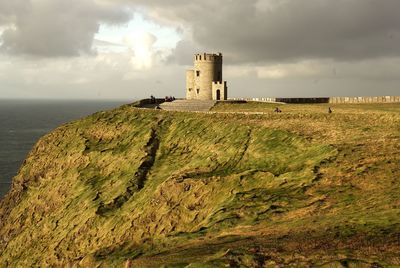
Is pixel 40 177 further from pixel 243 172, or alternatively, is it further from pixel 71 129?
pixel 243 172

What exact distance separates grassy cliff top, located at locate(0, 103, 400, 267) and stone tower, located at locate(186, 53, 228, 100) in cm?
1234

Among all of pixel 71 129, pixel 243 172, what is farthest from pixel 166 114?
pixel 243 172

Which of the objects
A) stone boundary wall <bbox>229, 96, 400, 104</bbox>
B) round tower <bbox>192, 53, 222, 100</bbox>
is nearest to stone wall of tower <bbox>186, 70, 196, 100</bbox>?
round tower <bbox>192, 53, 222, 100</bbox>

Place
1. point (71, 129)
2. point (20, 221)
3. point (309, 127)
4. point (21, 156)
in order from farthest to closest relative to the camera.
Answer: point (21, 156) < point (71, 129) < point (20, 221) < point (309, 127)

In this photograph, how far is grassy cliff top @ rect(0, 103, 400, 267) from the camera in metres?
18.4

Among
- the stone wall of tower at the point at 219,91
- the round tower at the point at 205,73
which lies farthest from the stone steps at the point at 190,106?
the round tower at the point at 205,73

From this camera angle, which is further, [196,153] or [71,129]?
[71,129]

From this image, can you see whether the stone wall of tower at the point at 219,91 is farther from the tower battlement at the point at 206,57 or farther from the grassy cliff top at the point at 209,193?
A: the grassy cliff top at the point at 209,193

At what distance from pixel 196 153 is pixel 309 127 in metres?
12.0

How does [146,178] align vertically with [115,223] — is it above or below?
above

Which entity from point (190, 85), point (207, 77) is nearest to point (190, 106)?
point (207, 77)

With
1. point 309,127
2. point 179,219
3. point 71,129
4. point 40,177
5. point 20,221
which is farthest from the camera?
point 71,129

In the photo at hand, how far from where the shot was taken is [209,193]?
3203 cm

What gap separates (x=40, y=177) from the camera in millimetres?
56531
